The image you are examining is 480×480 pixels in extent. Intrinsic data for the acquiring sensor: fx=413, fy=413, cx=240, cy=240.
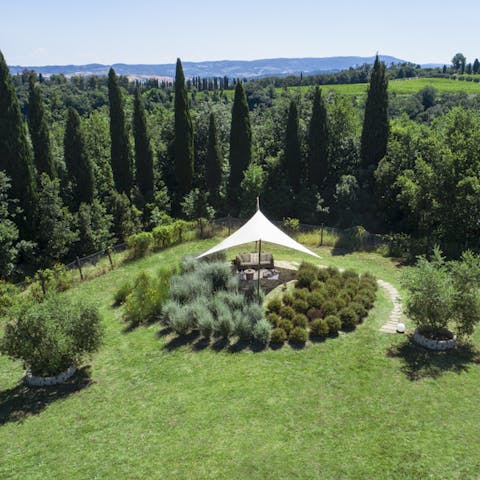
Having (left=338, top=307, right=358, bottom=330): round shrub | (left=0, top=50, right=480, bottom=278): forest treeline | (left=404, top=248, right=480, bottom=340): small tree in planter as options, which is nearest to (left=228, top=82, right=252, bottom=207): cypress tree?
(left=0, top=50, right=480, bottom=278): forest treeline

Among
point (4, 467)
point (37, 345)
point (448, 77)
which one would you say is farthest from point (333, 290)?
point (448, 77)

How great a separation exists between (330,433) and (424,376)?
3448 mm

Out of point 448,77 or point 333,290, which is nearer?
point 333,290

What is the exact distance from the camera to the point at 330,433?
29.0 feet

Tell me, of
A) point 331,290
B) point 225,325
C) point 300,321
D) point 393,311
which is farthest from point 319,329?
point 393,311

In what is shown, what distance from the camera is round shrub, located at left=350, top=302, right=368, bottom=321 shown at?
1381cm

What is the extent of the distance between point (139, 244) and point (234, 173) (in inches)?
412

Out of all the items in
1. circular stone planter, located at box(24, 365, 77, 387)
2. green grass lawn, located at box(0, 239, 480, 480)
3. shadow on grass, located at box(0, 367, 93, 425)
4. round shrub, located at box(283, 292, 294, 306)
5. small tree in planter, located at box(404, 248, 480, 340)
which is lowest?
shadow on grass, located at box(0, 367, 93, 425)

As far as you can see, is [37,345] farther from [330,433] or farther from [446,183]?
[446,183]

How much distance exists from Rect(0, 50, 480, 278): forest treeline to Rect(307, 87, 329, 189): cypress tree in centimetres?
7

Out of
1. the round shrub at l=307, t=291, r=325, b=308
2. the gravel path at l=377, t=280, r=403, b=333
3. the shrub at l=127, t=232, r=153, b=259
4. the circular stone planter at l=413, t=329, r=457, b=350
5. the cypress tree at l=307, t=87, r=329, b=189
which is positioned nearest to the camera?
the circular stone planter at l=413, t=329, r=457, b=350

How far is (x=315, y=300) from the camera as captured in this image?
14359 millimetres

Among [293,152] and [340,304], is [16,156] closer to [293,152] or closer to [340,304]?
[293,152]

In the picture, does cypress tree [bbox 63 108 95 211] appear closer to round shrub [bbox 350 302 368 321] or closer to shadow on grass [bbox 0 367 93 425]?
shadow on grass [bbox 0 367 93 425]
